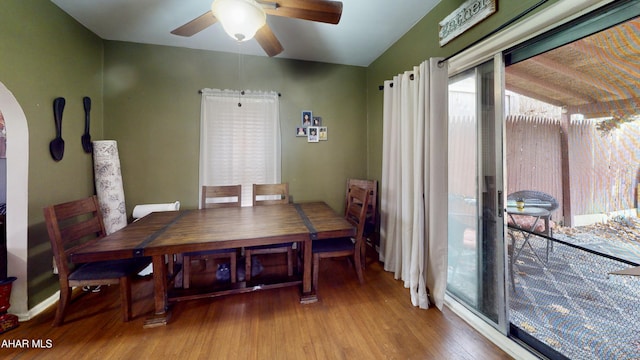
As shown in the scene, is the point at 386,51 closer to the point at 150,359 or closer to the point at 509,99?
the point at 509,99

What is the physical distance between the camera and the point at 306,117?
3.17 m

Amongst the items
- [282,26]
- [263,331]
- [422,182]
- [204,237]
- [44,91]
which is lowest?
[263,331]

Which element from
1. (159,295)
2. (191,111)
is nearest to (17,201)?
(159,295)

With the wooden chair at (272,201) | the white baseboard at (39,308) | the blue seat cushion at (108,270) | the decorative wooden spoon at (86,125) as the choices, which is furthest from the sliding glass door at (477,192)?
the decorative wooden spoon at (86,125)

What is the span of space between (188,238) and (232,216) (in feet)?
1.91

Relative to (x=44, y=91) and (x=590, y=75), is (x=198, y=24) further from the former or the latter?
(x=590, y=75)

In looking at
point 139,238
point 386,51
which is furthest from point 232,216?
point 386,51

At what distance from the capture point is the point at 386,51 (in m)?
2.84

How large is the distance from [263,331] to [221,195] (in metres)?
1.49

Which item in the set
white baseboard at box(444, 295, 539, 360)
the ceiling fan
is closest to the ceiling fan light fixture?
the ceiling fan

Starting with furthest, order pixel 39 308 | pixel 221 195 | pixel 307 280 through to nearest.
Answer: pixel 221 195, pixel 307 280, pixel 39 308

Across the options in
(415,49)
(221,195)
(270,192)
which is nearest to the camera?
(415,49)

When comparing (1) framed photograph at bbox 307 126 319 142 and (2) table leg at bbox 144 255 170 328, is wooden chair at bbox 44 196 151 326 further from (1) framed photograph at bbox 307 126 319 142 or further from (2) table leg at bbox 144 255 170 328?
(1) framed photograph at bbox 307 126 319 142

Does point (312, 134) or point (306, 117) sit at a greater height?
point (306, 117)
